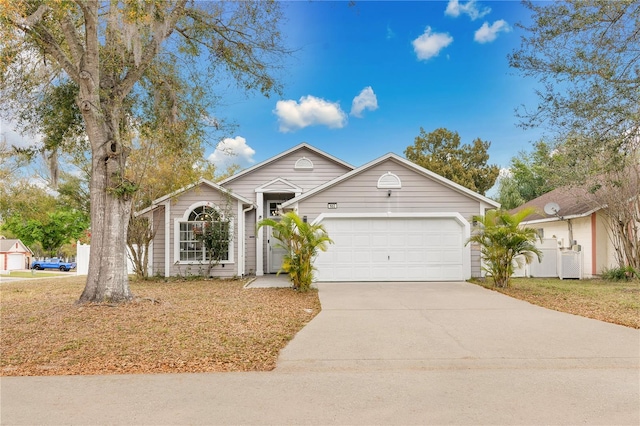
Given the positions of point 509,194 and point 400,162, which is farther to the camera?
point 509,194

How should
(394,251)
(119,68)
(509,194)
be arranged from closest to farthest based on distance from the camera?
(119,68) → (394,251) → (509,194)

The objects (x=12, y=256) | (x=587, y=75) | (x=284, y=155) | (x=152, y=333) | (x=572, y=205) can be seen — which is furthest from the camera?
(x=12, y=256)

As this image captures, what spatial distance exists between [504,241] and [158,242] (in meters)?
11.7

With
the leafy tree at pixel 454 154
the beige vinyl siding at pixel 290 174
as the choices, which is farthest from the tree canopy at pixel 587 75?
the leafy tree at pixel 454 154

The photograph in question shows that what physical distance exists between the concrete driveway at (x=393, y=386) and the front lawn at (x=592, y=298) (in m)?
1.41

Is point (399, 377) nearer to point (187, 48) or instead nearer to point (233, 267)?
point (187, 48)

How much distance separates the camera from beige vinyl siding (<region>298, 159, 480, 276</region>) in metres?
13.5

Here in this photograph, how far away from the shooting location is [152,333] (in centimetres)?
648

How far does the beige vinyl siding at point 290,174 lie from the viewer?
1680 cm

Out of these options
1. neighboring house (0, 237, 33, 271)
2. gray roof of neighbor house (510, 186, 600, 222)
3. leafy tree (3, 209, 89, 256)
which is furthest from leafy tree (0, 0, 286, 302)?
leafy tree (3, 209, 89, 256)

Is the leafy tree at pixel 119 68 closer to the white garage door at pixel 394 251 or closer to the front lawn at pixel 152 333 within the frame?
the front lawn at pixel 152 333

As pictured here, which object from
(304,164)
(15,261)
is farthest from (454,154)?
(15,261)

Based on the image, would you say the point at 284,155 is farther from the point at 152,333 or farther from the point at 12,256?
the point at 12,256

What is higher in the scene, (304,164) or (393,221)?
(304,164)
